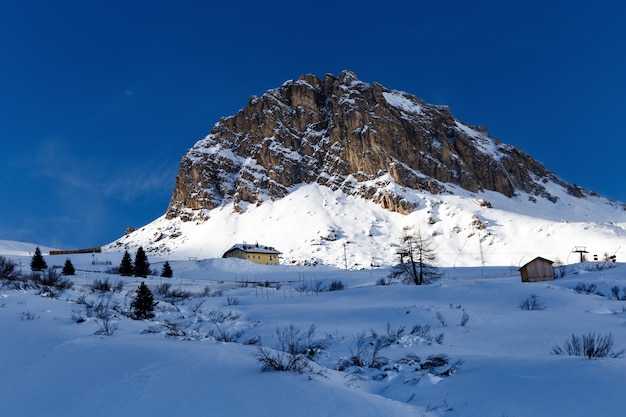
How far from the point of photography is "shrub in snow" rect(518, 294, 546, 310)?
16538 millimetres

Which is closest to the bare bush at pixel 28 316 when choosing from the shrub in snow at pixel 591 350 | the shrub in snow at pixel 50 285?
the shrub in snow at pixel 50 285

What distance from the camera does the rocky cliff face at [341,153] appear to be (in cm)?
12975

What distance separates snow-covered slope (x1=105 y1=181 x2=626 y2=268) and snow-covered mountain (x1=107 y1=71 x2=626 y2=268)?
1.44ft

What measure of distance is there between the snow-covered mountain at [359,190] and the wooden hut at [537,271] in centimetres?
3760

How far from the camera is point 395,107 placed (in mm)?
148125

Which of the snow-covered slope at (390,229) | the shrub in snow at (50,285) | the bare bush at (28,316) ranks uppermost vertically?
the snow-covered slope at (390,229)

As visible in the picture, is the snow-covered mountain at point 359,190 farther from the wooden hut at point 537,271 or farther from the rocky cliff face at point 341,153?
the wooden hut at point 537,271

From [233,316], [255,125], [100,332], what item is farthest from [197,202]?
[100,332]

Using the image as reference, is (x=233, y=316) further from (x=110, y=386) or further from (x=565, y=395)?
(x=565, y=395)

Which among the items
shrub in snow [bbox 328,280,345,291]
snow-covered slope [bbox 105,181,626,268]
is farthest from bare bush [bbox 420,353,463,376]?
snow-covered slope [bbox 105,181,626,268]

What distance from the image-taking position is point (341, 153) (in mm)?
135500

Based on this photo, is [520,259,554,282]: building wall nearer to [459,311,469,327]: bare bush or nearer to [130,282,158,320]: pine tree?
[459,311,469,327]: bare bush

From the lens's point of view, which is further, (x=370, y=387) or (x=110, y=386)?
(x=370, y=387)

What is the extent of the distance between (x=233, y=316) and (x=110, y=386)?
1277cm
